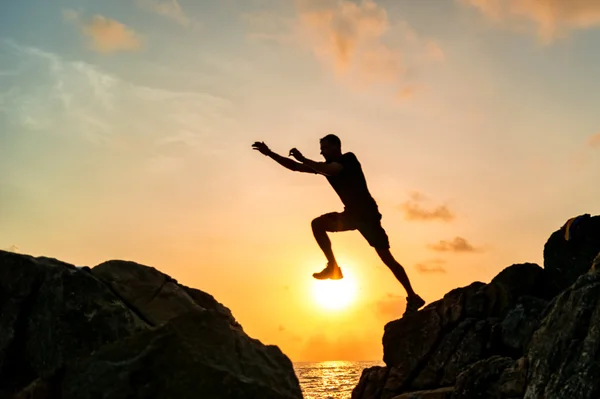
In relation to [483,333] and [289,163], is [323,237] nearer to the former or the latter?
[289,163]

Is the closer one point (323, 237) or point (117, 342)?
point (117, 342)

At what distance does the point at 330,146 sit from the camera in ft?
42.9

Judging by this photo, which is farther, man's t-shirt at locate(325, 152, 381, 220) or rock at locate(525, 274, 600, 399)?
man's t-shirt at locate(325, 152, 381, 220)

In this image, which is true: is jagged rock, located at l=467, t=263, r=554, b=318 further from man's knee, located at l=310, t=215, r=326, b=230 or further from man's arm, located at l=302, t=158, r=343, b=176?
man's arm, located at l=302, t=158, r=343, b=176

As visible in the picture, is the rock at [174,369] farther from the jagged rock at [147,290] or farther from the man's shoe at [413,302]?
the man's shoe at [413,302]

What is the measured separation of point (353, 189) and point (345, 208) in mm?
620

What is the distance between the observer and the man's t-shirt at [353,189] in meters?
13.0

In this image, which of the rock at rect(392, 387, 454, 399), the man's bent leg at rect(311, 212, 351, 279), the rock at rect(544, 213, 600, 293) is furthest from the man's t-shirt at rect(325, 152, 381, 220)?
the rock at rect(544, 213, 600, 293)

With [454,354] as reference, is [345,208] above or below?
above

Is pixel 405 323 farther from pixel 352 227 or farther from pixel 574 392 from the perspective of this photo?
pixel 574 392

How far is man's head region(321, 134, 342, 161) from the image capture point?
1305cm

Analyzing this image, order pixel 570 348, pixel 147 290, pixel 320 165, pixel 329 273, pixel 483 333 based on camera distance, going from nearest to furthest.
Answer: pixel 570 348, pixel 147 290, pixel 320 165, pixel 329 273, pixel 483 333

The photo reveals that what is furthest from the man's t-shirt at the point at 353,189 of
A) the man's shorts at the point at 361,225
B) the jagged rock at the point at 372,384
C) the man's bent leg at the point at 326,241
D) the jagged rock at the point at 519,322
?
the jagged rock at the point at 372,384

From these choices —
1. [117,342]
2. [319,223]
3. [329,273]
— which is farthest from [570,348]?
[319,223]
